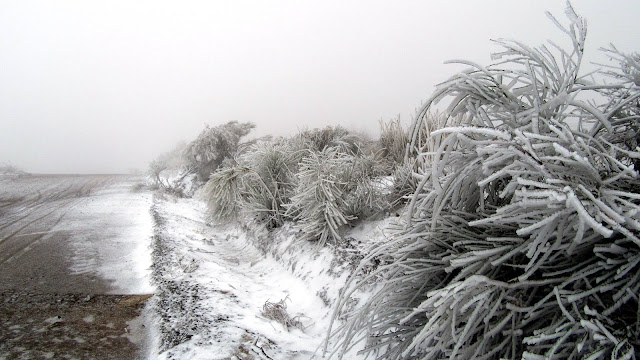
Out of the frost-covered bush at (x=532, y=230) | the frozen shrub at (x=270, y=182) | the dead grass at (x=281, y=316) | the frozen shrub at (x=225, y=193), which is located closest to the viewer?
the frost-covered bush at (x=532, y=230)

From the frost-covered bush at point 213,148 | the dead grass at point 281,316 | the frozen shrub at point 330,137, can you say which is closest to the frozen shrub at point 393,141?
the frozen shrub at point 330,137

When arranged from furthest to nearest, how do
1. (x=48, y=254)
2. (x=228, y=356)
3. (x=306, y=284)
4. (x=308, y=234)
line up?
1. (x=48, y=254)
2. (x=308, y=234)
3. (x=306, y=284)
4. (x=228, y=356)

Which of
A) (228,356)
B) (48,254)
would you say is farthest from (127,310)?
(48,254)

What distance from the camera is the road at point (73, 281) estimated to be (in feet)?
10.5

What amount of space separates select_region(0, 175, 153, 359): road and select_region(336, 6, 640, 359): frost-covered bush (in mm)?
2416

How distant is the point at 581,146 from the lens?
181 cm

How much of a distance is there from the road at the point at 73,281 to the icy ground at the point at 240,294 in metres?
0.29

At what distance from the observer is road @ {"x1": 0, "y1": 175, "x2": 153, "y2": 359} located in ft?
10.5

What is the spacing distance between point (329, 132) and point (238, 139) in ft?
20.9

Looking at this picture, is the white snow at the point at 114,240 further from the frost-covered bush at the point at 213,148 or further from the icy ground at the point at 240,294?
the frost-covered bush at the point at 213,148

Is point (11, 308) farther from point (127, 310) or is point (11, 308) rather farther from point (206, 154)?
point (206, 154)

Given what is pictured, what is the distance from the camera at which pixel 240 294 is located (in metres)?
4.47

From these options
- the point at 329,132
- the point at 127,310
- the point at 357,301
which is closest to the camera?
the point at 357,301

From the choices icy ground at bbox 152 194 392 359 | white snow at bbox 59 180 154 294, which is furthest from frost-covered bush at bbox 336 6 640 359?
white snow at bbox 59 180 154 294
